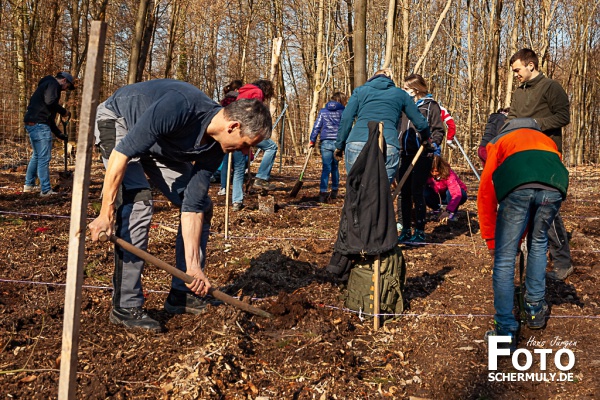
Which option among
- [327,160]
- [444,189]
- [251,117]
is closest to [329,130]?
[327,160]

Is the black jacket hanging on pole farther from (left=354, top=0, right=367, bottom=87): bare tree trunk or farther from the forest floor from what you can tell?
(left=354, top=0, right=367, bottom=87): bare tree trunk

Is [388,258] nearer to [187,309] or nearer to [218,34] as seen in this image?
[187,309]

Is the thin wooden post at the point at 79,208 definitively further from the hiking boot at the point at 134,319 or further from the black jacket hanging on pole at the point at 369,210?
the black jacket hanging on pole at the point at 369,210

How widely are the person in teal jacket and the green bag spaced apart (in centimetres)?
113

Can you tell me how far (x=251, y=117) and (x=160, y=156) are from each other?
0.85 meters

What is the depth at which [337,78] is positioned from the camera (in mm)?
32625

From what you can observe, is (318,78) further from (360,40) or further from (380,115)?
(380,115)

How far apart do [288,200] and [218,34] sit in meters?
24.3

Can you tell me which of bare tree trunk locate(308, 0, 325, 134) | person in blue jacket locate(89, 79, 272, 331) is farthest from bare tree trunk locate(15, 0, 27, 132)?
person in blue jacket locate(89, 79, 272, 331)

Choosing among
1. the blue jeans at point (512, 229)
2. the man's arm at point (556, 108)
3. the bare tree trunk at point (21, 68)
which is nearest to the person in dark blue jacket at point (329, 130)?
the man's arm at point (556, 108)

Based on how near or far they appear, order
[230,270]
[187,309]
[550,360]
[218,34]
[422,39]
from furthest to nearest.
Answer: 1. [218,34]
2. [422,39]
3. [230,270]
4. [187,309]
5. [550,360]

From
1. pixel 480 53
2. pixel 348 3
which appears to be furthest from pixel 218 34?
pixel 480 53

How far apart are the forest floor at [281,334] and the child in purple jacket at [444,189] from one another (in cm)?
130

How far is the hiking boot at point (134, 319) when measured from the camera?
12.1 ft
